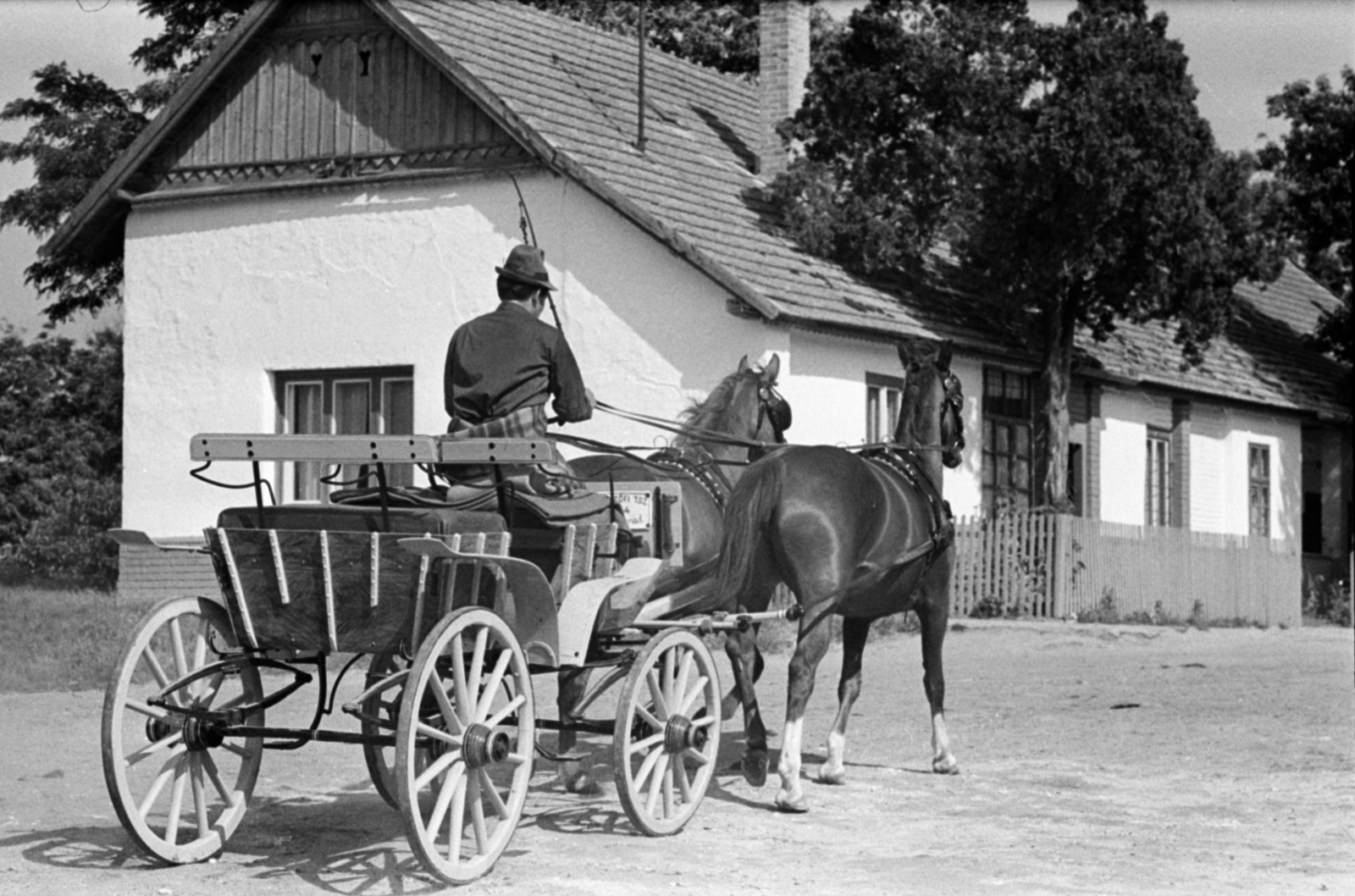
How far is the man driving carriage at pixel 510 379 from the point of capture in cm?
886


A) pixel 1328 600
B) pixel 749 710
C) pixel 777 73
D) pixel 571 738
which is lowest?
pixel 571 738

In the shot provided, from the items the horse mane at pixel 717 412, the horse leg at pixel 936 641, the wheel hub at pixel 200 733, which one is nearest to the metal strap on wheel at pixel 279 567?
the wheel hub at pixel 200 733

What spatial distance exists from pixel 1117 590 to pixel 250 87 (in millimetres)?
11731

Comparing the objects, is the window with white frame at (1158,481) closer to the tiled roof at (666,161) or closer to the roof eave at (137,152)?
the tiled roof at (666,161)

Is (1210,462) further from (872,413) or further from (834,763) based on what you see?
A: (834,763)

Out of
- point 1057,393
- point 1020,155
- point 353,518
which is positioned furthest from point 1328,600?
point 353,518

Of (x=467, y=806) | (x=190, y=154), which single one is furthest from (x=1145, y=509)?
(x=467, y=806)

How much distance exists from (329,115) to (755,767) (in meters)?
14.8

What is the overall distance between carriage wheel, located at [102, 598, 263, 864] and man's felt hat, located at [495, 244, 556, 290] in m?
2.05

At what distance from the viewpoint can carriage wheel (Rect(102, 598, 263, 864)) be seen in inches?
300

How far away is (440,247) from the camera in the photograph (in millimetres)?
22281

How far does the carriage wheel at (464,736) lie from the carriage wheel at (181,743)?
0.88m

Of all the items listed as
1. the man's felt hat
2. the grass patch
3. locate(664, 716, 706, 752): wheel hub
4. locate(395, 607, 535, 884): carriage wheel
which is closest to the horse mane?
the man's felt hat

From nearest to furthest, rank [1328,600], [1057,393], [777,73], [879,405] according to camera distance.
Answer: [879,405] → [1057,393] → [777,73] → [1328,600]
